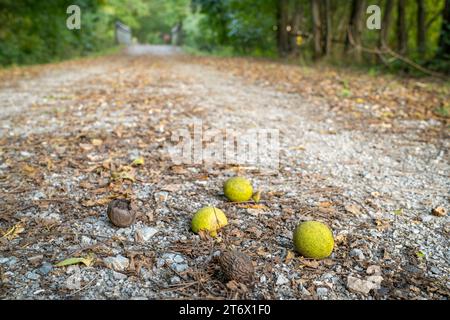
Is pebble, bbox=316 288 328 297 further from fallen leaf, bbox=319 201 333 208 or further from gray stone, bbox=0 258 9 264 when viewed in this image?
gray stone, bbox=0 258 9 264

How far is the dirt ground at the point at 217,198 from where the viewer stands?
2.21m

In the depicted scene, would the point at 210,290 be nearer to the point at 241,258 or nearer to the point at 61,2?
the point at 241,258

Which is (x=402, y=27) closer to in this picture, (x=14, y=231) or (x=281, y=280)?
(x=281, y=280)

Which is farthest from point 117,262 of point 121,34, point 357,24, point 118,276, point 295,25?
point 121,34

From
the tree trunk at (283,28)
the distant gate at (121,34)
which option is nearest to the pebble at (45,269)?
the tree trunk at (283,28)

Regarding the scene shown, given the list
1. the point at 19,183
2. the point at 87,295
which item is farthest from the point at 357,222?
the point at 19,183

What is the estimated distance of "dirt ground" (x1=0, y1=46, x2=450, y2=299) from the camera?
221 cm

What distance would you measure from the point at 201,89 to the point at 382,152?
4.76m

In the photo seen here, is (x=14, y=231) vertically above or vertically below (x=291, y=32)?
below

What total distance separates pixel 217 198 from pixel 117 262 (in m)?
1.15

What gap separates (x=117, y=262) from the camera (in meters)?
2.34

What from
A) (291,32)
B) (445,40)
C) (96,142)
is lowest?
(96,142)

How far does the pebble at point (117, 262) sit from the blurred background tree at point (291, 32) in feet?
26.3

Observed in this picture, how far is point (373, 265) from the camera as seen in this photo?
238 centimetres
